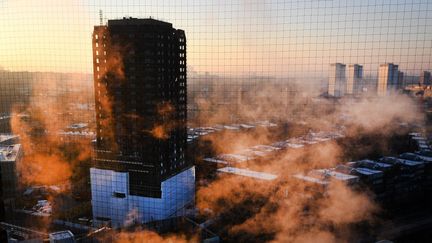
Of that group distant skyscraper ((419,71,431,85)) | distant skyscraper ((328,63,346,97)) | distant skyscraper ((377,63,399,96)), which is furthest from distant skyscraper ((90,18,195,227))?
distant skyscraper ((419,71,431,85))

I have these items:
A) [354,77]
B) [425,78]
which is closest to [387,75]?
[354,77]

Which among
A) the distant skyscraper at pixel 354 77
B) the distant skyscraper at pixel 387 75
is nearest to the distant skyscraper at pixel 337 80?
the distant skyscraper at pixel 354 77

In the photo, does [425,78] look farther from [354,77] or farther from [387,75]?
[354,77]

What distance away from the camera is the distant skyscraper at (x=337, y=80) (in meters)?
2.52

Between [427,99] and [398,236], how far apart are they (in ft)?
5.89

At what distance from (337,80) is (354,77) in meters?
0.19

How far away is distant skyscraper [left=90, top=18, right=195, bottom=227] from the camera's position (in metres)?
4.26

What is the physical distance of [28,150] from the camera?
6.50 metres

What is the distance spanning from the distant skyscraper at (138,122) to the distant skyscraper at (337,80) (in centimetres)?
182

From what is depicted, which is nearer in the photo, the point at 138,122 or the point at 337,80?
the point at 337,80

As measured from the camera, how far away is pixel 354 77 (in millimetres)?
2639

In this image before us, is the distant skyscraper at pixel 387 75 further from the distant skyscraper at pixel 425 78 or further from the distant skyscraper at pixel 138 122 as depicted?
the distant skyscraper at pixel 138 122

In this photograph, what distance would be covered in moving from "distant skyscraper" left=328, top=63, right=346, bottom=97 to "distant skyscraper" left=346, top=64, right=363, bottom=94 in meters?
0.05

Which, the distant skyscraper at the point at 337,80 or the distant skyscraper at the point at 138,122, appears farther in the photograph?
the distant skyscraper at the point at 138,122
